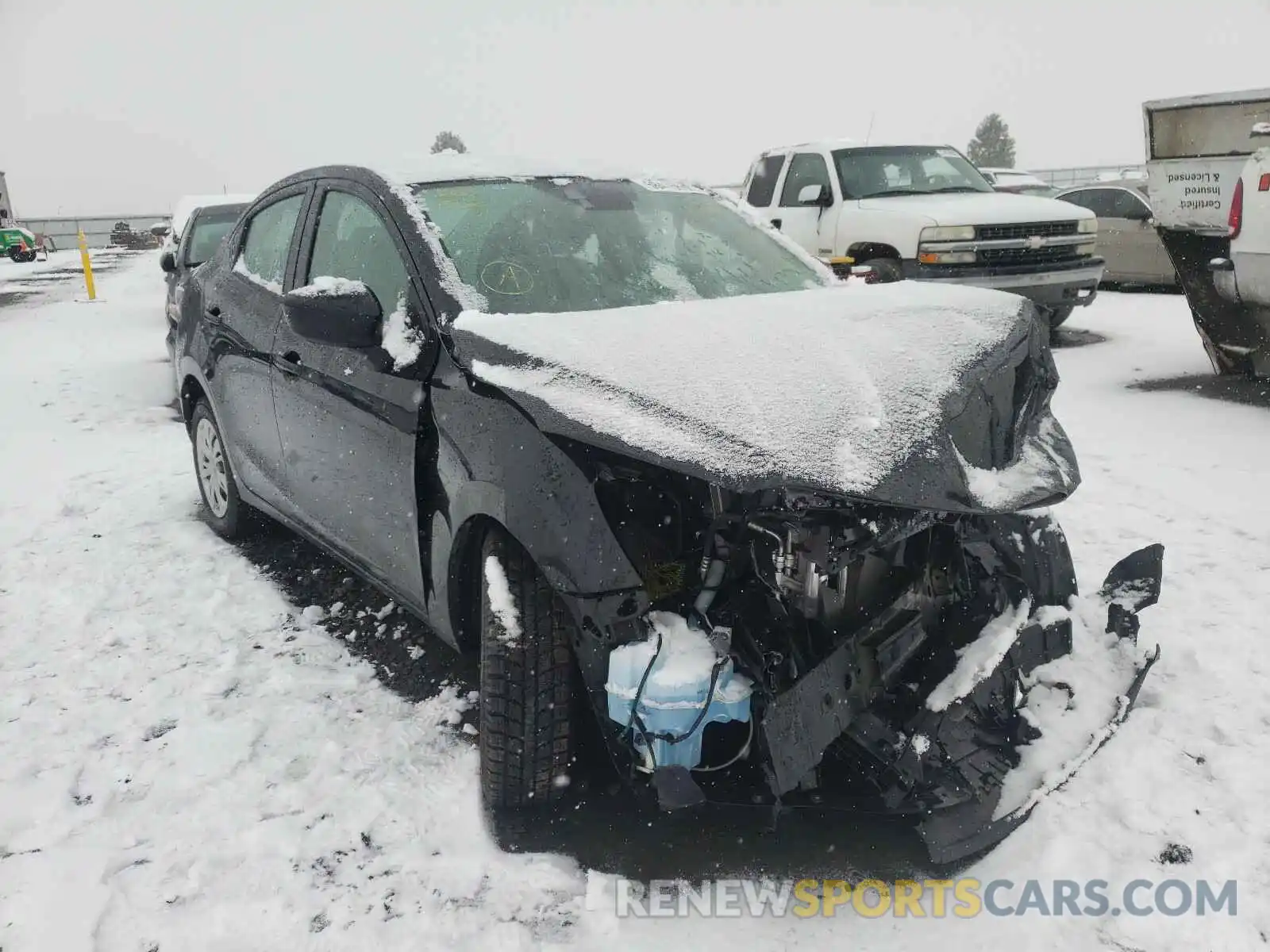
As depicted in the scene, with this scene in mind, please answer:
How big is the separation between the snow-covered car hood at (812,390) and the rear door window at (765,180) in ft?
24.8

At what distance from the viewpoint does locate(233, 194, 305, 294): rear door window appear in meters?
3.68

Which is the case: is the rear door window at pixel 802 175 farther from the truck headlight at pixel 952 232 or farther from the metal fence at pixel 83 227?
the metal fence at pixel 83 227

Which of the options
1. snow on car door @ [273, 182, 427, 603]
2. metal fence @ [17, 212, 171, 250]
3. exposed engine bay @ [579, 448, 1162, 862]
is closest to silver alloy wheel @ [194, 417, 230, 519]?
snow on car door @ [273, 182, 427, 603]

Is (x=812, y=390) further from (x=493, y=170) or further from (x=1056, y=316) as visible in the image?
(x=1056, y=316)

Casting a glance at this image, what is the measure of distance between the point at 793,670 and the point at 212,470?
11.7 feet

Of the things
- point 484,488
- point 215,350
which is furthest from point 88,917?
point 215,350

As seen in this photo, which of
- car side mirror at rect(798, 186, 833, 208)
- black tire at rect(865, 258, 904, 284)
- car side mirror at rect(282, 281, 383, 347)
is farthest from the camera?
car side mirror at rect(798, 186, 833, 208)

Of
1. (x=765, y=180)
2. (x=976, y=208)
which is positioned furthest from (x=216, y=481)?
(x=765, y=180)

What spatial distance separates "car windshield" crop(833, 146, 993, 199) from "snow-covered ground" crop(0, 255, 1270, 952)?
5.12 meters

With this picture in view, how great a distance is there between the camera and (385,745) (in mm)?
2834

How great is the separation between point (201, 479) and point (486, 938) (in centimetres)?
346

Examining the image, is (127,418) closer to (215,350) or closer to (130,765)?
(215,350)

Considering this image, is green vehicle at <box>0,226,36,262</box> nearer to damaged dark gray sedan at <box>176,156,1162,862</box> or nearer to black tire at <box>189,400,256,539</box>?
black tire at <box>189,400,256,539</box>

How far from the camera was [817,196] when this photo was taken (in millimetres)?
9000
